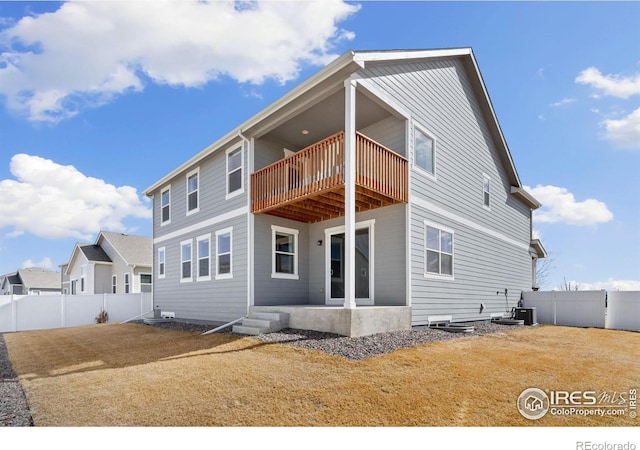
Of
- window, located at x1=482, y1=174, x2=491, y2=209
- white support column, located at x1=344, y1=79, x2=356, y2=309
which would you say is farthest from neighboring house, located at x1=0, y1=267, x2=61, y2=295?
window, located at x1=482, y1=174, x2=491, y2=209

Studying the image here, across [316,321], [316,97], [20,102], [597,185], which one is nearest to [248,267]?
[316,321]

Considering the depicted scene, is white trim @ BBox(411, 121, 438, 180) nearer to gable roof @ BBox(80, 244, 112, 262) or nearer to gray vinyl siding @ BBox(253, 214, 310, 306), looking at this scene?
gray vinyl siding @ BBox(253, 214, 310, 306)

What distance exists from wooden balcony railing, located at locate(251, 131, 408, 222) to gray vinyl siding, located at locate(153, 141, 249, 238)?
131 cm

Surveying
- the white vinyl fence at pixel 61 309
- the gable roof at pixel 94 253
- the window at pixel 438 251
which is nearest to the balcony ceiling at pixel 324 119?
the window at pixel 438 251

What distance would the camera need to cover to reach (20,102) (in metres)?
8.35

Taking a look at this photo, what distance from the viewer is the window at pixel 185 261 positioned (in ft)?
48.1

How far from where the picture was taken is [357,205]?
10516mm

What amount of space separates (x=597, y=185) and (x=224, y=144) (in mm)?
13802

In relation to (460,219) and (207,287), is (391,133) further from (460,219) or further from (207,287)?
(207,287)

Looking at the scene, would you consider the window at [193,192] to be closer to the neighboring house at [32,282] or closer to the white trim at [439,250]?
the white trim at [439,250]

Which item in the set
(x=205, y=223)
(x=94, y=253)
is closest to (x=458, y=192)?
(x=205, y=223)

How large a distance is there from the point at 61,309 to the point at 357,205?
15537 millimetres
